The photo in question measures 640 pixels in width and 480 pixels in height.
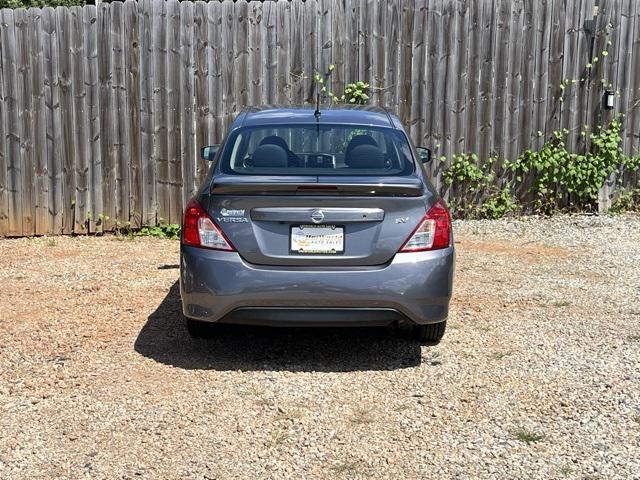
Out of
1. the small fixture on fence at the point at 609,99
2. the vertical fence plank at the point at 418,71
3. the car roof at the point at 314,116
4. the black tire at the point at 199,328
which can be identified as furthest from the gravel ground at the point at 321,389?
the small fixture on fence at the point at 609,99

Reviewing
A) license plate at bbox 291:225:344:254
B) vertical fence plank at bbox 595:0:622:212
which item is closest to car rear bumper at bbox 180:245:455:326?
license plate at bbox 291:225:344:254

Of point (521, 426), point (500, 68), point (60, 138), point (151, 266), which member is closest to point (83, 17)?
point (60, 138)

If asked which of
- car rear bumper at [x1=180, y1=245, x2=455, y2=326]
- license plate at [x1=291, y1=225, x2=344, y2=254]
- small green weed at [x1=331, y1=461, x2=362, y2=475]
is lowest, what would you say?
small green weed at [x1=331, y1=461, x2=362, y2=475]

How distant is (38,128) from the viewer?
401 inches

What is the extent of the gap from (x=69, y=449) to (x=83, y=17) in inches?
265

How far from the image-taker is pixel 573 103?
10.8m

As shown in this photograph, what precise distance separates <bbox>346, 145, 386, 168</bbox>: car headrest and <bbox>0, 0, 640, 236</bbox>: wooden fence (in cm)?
442

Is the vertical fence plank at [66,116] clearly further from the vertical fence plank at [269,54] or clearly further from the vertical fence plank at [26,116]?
the vertical fence plank at [269,54]

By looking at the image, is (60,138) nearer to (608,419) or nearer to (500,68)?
(500,68)

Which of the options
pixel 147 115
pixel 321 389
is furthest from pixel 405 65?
pixel 321 389

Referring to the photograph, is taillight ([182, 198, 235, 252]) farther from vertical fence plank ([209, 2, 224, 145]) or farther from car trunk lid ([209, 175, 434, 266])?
vertical fence plank ([209, 2, 224, 145])

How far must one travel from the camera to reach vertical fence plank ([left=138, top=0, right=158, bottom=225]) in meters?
10.2

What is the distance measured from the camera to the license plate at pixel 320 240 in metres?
5.44

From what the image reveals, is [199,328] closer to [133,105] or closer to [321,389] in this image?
[321,389]
